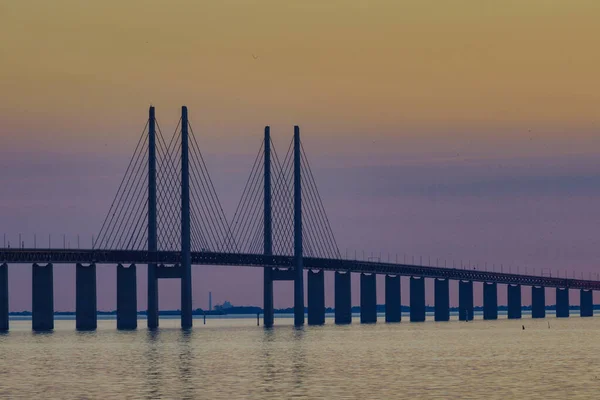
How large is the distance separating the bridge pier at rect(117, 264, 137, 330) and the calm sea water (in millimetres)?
48887

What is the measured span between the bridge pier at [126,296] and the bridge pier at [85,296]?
4164 mm

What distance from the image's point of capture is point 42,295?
163 metres

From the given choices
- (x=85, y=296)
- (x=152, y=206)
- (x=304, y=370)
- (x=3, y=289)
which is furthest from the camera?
(x=85, y=296)

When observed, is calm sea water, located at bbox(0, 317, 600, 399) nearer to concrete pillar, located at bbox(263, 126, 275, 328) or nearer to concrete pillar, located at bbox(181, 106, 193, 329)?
concrete pillar, located at bbox(181, 106, 193, 329)

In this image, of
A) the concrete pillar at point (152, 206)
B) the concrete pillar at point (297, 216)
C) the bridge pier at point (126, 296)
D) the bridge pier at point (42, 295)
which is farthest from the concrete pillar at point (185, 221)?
the concrete pillar at point (297, 216)

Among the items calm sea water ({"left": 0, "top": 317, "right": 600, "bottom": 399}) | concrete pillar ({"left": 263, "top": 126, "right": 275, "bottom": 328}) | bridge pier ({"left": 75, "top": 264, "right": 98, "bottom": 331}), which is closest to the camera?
calm sea water ({"left": 0, "top": 317, "right": 600, "bottom": 399})

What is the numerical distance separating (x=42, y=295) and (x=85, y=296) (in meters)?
5.54

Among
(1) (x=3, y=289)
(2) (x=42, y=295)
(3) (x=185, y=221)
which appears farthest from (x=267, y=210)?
(1) (x=3, y=289)

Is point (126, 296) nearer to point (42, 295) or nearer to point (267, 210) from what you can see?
point (42, 295)

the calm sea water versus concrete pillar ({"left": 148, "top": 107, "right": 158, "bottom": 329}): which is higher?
concrete pillar ({"left": 148, "top": 107, "right": 158, "bottom": 329})

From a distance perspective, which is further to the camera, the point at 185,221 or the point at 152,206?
the point at 185,221

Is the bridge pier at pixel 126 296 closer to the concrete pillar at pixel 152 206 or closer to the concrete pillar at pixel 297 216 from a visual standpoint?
the concrete pillar at pixel 152 206

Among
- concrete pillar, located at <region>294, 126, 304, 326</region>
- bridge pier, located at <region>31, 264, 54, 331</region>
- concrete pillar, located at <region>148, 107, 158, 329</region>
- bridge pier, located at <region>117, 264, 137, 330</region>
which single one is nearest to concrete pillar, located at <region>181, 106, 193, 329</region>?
concrete pillar, located at <region>148, 107, 158, 329</region>

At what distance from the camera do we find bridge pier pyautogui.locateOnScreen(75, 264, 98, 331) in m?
164
